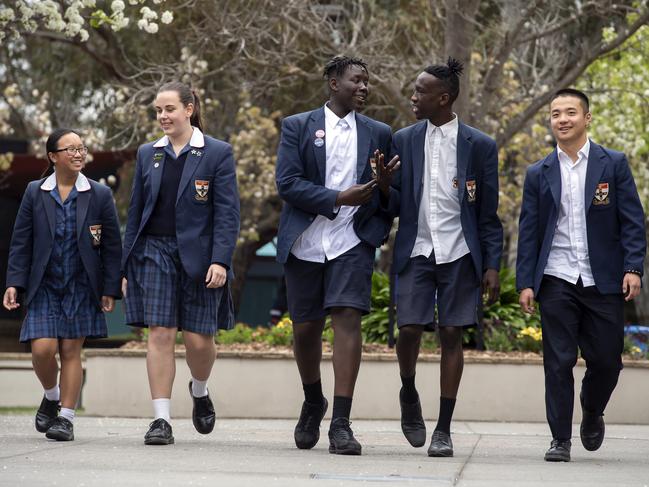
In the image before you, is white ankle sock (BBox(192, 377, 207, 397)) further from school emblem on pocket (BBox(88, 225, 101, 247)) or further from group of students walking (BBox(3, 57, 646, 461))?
school emblem on pocket (BBox(88, 225, 101, 247))

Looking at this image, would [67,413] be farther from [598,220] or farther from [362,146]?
[598,220]

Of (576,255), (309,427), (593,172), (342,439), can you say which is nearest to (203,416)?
(309,427)

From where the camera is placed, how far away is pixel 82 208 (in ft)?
26.7

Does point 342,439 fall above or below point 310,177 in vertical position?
below

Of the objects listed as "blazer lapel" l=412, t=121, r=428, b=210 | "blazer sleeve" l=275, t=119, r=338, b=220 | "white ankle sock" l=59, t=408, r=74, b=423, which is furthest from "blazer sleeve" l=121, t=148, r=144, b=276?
"blazer lapel" l=412, t=121, r=428, b=210

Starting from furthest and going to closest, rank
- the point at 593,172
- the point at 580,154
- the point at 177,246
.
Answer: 1. the point at 177,246
2. the point at 580,154
3. the point at 593,172

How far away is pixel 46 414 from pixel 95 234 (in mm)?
1134

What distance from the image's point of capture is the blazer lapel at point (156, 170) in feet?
25.0

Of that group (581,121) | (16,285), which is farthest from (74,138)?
(581,121)

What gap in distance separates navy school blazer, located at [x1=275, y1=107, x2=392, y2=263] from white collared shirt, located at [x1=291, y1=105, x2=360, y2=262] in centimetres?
3

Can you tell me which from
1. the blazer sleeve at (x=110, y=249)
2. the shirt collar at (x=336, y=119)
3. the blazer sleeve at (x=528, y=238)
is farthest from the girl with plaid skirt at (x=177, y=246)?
the blazer sleeve at (x=528, y=238)

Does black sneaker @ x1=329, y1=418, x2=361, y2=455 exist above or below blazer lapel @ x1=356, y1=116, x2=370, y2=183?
below

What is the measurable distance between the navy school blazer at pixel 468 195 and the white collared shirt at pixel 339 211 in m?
0.25

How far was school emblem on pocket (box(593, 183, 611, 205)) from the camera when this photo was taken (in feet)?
23.6
